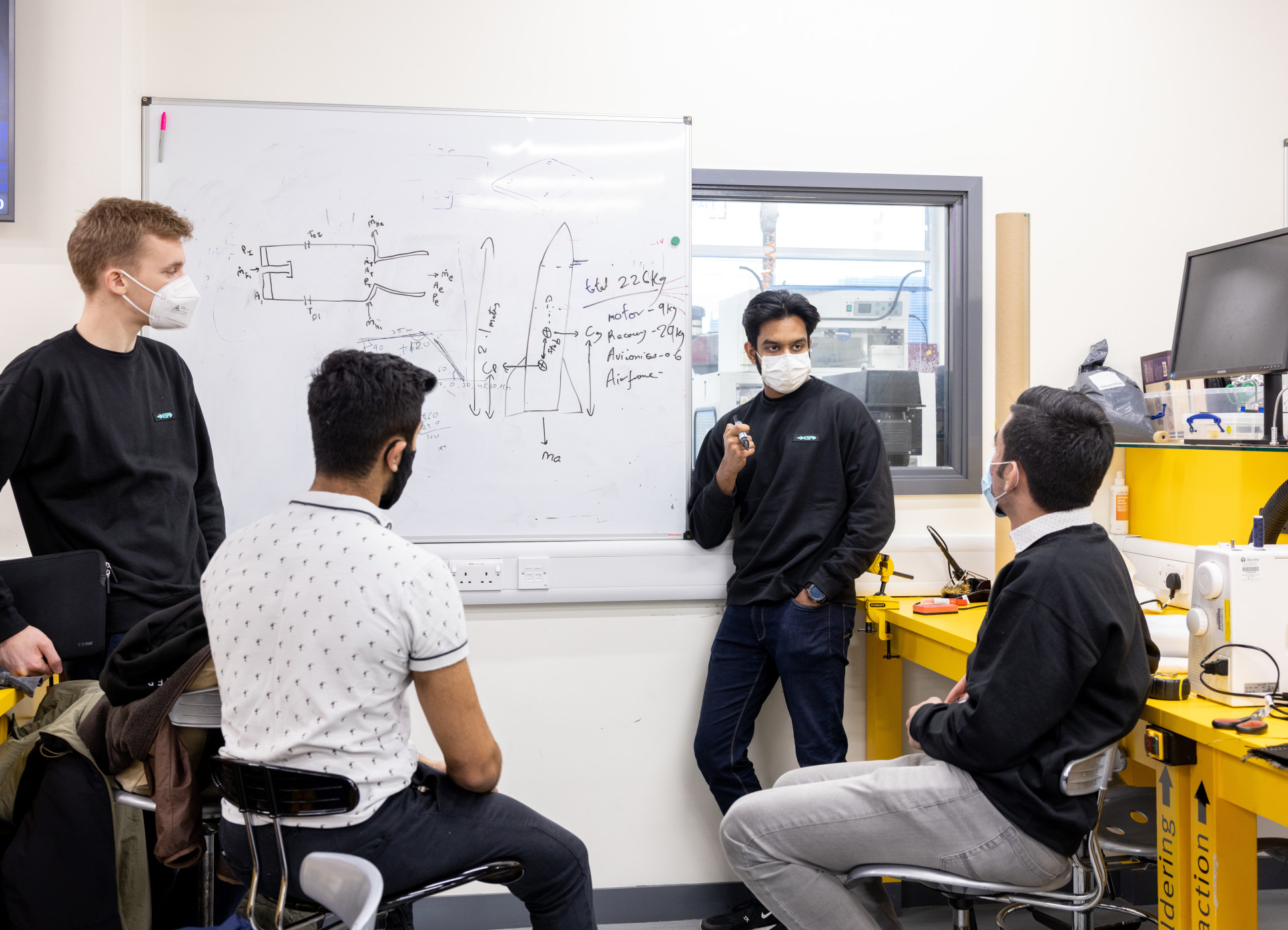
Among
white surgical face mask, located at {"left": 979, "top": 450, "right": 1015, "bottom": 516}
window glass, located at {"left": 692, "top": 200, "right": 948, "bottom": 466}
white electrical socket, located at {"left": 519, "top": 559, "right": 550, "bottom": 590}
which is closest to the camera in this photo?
white surgical face mask, located at {"left": 979, "top": 450, "right": 1015, "bottom": 516}

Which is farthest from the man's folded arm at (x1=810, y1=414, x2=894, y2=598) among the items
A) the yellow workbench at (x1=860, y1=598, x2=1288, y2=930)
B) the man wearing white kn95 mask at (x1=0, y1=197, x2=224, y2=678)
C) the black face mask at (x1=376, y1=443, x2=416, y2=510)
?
the man wearing white kn95 mask at (x1=0, y1=197, x2=224, y2=678)

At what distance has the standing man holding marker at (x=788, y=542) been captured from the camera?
2482mm

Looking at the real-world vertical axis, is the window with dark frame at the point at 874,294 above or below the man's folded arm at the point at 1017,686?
above

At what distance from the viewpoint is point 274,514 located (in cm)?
143

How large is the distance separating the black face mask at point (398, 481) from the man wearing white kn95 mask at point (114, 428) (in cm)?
80

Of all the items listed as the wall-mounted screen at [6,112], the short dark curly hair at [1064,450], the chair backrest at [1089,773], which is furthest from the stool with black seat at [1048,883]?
the wall-mounted screen at [6,112]

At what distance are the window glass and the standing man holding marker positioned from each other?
0.25m

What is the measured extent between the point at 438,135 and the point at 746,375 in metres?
1.15

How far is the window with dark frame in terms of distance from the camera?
9.42 feet

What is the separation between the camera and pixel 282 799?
52.7 inches

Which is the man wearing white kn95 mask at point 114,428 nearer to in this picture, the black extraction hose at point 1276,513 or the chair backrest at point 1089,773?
the chair backrest at point 1089,773

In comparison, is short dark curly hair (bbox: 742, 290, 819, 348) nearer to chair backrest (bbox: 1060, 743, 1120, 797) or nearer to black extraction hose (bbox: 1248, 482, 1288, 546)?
black extraction hose (bbox: 1248, 482, 1288, 546)

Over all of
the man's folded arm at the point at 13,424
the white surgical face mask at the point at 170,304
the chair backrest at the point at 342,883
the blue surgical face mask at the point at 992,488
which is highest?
the white surgical face mask at the point at 170,304

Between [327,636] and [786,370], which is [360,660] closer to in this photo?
[327,636]
